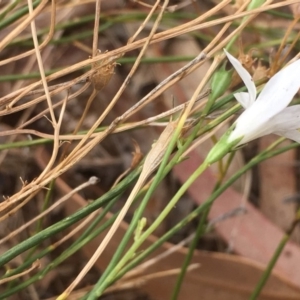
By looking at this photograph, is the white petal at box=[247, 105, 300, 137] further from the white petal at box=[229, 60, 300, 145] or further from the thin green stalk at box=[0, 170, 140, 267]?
the thin green stalk at box=[0, 170, 140, 267]

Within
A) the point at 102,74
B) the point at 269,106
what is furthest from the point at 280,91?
the point at 102,74

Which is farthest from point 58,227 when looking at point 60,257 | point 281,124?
point 281,124

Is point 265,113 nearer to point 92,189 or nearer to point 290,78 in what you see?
point 290,78

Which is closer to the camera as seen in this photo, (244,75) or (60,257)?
(244,75)

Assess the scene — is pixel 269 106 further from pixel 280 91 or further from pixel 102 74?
pixel 102 74

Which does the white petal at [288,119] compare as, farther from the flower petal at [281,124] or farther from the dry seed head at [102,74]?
the dry seed head at [102,74]

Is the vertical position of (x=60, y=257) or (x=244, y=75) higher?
(x=244, y=75)

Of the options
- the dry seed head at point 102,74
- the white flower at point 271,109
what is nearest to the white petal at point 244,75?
the white flower at point 271,109
